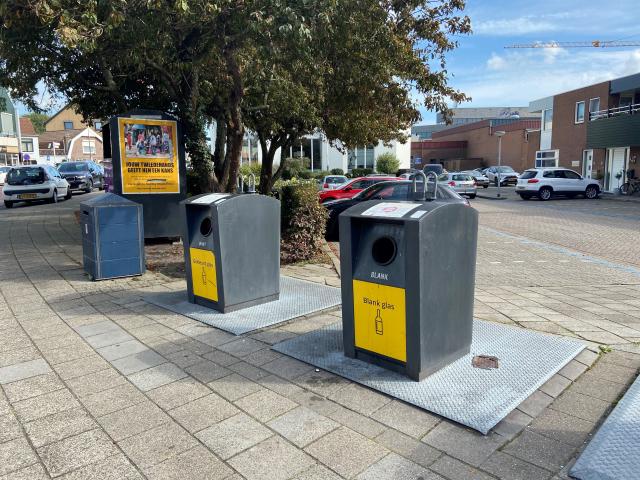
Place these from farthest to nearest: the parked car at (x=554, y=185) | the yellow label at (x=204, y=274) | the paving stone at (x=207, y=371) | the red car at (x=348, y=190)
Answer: the parked car at (x=554, y=185) < the red car at (x=348, y=190) < the yellow label at (x=204, y=274) < the paving stone at (x=207, y=371)

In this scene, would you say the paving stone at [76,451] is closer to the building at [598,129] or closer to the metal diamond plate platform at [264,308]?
the metal diamond plate platform at [264,308]

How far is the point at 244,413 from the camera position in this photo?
10.6 feet

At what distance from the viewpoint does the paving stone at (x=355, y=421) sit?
3.01 metres

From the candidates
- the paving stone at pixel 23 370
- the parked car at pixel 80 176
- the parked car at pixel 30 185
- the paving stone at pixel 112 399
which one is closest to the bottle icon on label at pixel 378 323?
the paving stone at pixel 112 399

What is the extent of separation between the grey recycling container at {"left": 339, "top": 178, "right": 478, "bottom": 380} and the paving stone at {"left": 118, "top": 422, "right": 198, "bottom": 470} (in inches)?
59.3

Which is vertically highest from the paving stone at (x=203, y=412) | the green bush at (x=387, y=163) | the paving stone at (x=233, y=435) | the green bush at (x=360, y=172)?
the green bush at (x=387, y=163)

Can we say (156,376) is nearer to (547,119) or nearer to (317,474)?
(317,474)

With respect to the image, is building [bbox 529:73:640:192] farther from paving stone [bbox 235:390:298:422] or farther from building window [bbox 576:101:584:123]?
paving stone [bbox 235:390:298:422]

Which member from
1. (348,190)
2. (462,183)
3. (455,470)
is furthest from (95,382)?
(462,183)

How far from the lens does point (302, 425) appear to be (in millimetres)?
3088

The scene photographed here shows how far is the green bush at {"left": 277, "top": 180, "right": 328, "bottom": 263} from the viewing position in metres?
8.50

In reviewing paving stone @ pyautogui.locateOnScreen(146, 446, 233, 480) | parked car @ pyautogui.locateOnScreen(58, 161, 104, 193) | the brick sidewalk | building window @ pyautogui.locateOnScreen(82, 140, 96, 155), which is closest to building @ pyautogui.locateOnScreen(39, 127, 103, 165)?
building window @ pyautogui.locateOnScreen(82, 140, 96, 155)

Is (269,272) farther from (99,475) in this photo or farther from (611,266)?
(611,266)

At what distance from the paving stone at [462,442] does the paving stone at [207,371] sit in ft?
5.48
